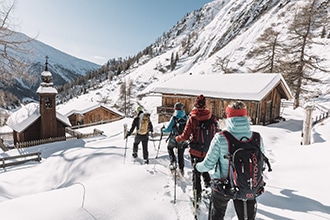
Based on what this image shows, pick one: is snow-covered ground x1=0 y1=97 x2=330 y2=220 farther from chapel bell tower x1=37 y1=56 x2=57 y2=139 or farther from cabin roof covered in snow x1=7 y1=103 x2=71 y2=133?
cabin roof covered in snow x1=7 y1=103 x2=71 y2=133

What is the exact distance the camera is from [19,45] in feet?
38.6

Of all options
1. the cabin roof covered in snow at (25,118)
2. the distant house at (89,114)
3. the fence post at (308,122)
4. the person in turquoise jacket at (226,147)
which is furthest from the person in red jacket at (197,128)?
the distant house at (89,114)

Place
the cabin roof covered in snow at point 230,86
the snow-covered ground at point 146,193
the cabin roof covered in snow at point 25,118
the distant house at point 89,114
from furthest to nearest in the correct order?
the distant house at point 89,114 → the cabin roof covered in snow at point 25,118 → the cabin roof covered in snow at point 230,86 → the snow-covered ground at point 146,193

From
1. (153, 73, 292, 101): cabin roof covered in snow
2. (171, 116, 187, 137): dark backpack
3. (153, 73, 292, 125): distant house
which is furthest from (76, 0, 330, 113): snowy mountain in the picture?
(171, 116, 187, 137): dark backpack

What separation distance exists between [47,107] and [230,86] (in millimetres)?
15966

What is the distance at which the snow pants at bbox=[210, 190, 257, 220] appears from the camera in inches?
104

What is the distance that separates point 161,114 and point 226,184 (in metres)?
18.9

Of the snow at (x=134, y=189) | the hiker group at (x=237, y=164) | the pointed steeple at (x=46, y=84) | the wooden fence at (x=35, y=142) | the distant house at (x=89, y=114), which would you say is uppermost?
the pointed steeple at (x=46, y=84)

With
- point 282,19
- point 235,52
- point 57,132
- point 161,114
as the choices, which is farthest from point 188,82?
point 282,19

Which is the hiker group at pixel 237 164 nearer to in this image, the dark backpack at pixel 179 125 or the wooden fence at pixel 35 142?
the dark backpack at pixel 179 125

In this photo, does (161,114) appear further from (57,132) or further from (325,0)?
(325,0)

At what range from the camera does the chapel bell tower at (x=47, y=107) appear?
1764 cm

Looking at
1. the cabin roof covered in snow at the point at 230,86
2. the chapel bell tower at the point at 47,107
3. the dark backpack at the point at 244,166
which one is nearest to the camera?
the dark backpack at the point at 244,166

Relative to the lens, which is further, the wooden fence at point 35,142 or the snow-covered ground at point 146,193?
the wooden fence at point 35,142
